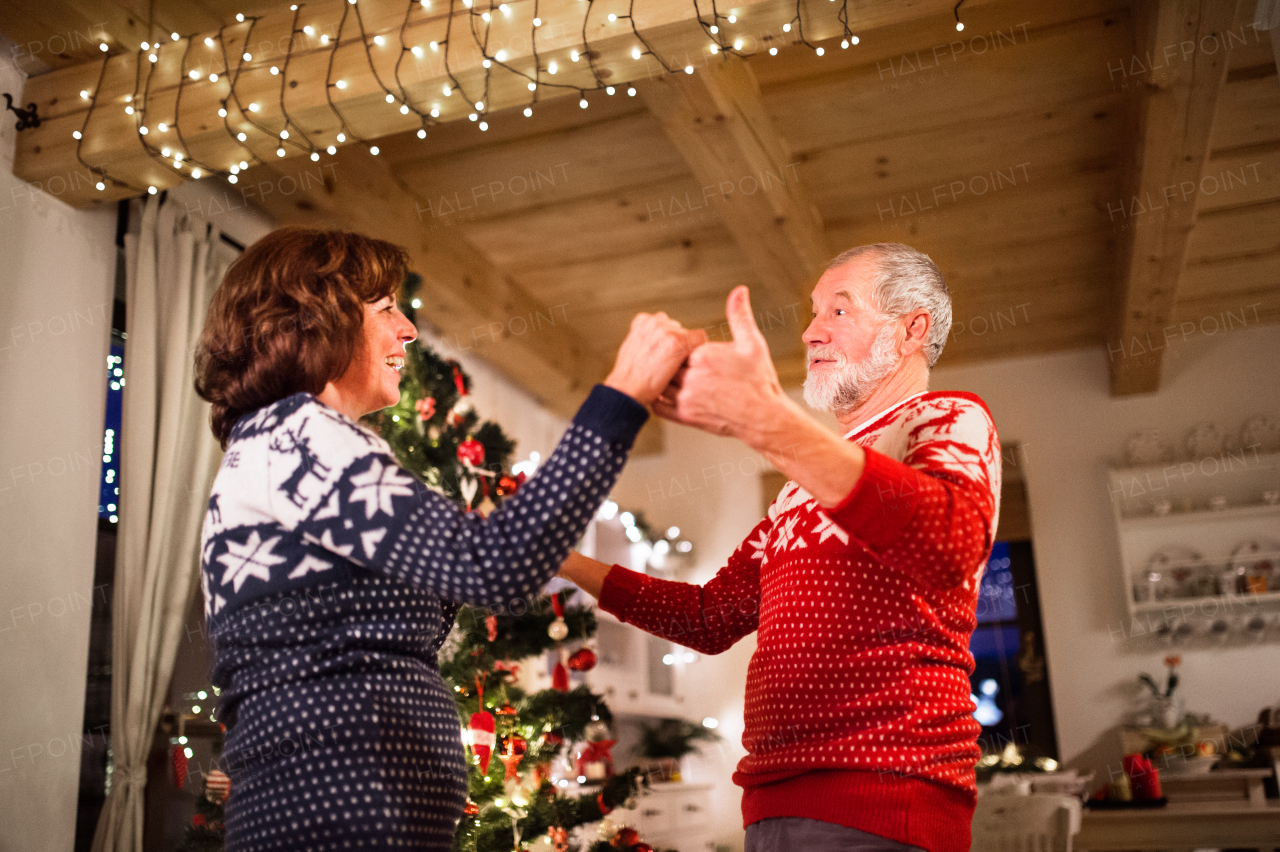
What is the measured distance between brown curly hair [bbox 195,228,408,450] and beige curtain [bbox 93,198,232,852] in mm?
1731

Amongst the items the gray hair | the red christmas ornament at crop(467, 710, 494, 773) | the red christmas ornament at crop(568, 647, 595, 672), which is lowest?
the red christmas ornament at crop(467, 710, 494, 773)

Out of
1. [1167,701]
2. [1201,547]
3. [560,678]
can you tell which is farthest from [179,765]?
[1201,547]

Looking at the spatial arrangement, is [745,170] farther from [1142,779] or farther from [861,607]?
[1142,779]

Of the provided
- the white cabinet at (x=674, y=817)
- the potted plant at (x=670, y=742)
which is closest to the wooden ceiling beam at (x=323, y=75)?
the white cabinet at (x=674, y=817)

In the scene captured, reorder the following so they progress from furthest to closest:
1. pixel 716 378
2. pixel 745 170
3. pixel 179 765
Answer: pixel 745 170, pixel 179 765, pixel 716 378

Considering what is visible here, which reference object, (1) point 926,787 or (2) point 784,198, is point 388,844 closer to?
(1) point 926,787

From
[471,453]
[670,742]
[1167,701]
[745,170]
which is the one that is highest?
[745,170]

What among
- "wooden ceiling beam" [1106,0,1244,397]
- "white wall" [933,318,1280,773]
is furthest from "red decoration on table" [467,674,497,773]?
"white wall" [933,318,1280,773]

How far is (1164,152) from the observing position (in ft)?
9.76

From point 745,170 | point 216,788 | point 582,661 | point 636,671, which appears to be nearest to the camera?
point 216,788

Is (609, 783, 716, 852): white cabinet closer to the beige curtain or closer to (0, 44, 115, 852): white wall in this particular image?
the beige curtain

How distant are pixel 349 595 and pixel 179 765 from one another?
7.35ft

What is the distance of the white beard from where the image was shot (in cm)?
150

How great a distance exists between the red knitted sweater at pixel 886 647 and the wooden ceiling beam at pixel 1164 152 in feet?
5.87
